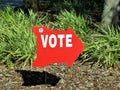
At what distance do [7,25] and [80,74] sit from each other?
262 centimetres

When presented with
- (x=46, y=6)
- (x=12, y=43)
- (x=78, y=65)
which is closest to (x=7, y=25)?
(x=12, y=43)

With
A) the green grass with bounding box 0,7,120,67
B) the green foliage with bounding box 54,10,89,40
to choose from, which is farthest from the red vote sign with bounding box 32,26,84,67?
the green foliage with bounding box 54,10,89,40

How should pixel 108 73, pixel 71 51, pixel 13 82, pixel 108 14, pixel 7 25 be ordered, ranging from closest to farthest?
pixel 71 51
pixel 13 82
pixel 108 73
pixel 7 25
pixel 108 14

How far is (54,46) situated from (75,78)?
104 cm

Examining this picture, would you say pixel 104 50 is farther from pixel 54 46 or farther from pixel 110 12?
pixel 110 12

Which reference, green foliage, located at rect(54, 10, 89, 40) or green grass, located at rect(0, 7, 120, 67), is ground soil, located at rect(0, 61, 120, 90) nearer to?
green grass, located at rect(0, 7, 120, 67)

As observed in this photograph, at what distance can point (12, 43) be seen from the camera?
23.3 feet

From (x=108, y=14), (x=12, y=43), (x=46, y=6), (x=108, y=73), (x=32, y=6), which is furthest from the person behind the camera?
(x=46, y=6)

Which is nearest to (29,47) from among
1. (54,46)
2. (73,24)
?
(54,46)

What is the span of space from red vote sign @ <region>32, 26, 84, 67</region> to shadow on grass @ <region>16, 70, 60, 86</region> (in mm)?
574

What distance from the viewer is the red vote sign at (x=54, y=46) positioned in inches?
212

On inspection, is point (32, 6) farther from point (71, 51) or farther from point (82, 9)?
point (71, 51)

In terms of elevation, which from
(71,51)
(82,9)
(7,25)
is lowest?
(71,51)

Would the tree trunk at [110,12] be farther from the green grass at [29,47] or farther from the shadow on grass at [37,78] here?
the shadow on grass at [37,78]
